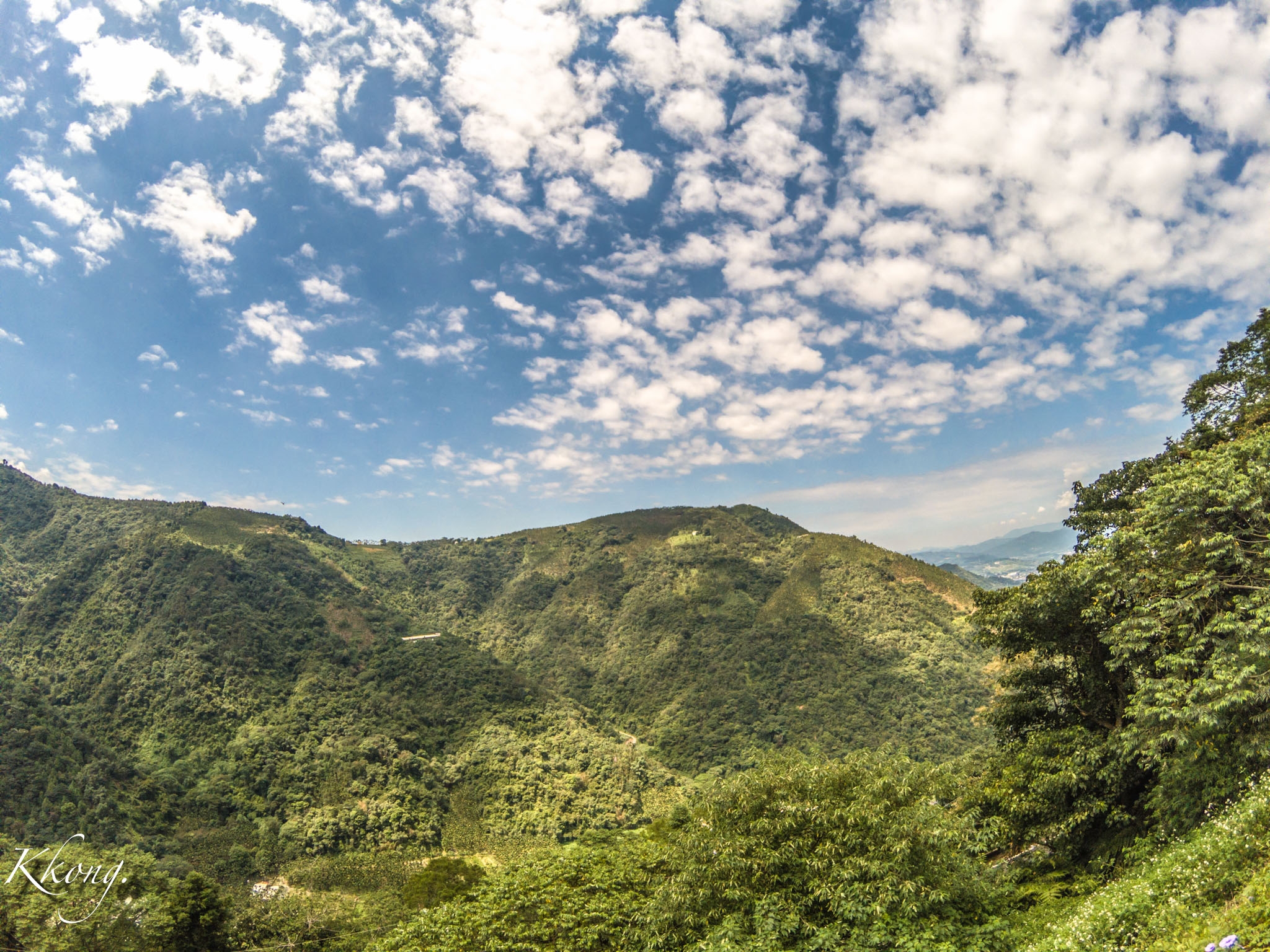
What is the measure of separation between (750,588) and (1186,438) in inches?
5444

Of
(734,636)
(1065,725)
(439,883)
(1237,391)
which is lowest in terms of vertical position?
(439,883)

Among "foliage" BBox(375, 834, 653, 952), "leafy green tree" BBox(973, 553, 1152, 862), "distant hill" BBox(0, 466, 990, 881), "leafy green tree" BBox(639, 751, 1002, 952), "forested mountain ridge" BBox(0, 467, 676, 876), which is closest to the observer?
"leafy green tree" BBox(639, 751, 1002, 952)

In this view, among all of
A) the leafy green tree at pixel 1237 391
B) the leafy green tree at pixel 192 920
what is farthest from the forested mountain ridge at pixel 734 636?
the leafy green tree at pixel 192 920

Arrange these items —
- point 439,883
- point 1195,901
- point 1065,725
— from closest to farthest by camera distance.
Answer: point 1195,901 < point 1065,725 < point 439,883

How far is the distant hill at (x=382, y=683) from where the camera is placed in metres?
69.4

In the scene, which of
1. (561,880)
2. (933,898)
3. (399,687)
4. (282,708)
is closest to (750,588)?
(399,687)

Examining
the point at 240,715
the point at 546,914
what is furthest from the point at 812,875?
the point at 240,715

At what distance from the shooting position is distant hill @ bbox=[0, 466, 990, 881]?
6938 cm

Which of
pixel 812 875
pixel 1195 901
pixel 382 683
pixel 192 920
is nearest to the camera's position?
pixel 1195 901

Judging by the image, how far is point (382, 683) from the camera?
10531 centimetres

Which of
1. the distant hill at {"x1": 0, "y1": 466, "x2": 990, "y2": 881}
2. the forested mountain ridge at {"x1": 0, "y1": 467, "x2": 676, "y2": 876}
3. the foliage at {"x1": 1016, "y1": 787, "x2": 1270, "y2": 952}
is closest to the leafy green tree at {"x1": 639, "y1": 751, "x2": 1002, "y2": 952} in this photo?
the foliage at {"x1": 1016, "y1": 787, "x2": 1270, "y2": 952}

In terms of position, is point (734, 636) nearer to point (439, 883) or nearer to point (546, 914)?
point (439, 883)

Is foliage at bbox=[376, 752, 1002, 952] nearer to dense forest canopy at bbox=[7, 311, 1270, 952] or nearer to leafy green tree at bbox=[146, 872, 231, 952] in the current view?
dense forest canopy at bbox=[7, 311, 1270, 952]

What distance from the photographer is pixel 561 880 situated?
27594mm
